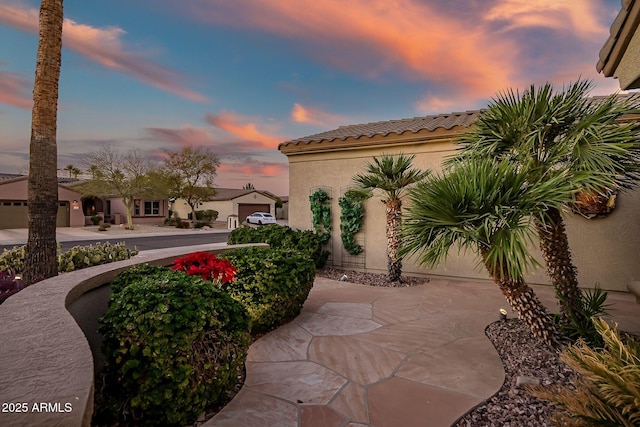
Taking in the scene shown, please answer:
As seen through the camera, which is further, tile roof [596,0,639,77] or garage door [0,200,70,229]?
garage door [0,200,70,229]

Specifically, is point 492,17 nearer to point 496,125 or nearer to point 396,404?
point 496,125

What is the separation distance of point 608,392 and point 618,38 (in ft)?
9.95

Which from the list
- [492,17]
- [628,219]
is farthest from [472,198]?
[492,17]

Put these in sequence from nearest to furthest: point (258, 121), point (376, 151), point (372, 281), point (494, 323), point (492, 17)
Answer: point (494, 323) → point (492, 17) → point (372, 281) → point (376, 151) → point (258, 121)

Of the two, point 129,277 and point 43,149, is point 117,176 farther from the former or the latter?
point 129,277

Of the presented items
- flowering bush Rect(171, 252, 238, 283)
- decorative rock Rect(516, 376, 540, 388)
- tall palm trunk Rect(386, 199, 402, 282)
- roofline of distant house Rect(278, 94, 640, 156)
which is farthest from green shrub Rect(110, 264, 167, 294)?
roofline of distant house Rect(278, 94, 640, 156)

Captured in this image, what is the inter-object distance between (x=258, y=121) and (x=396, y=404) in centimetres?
1260

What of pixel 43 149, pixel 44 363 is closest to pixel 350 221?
pixel 43 149

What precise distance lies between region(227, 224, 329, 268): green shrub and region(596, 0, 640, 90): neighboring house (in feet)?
22.4

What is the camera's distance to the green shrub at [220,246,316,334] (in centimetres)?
427

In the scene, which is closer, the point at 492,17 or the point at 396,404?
the point at 396,404

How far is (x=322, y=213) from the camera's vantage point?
376 inches

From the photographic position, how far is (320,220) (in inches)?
378

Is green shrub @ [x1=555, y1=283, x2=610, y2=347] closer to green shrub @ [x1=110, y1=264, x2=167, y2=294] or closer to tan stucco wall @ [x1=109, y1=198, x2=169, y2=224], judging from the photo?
green shrub @ [x1=110, y1=264, x2=167, y2=294]
